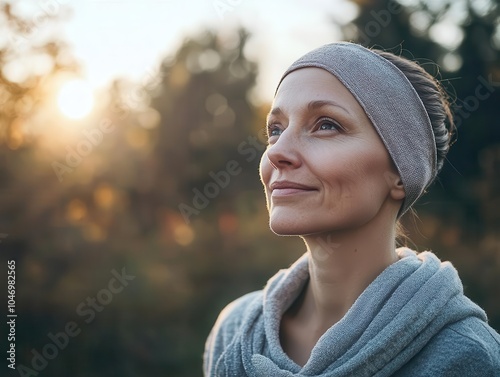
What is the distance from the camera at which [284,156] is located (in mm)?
2125

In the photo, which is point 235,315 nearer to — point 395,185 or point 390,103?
point 395,185

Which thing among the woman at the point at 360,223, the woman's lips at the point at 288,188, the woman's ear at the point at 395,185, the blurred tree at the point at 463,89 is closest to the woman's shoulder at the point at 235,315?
the woman at the point at 360,223

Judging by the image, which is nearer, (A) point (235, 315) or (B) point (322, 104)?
(B) point (322, 104)

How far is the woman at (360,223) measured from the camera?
6.51ft

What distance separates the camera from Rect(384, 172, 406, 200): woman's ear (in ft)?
7.19

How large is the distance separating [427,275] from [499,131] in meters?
9.59

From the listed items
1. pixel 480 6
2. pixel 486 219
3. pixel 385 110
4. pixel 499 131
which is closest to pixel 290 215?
pixel 385 110

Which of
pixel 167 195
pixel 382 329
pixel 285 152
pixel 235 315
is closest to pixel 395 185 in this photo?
pixel 285 152

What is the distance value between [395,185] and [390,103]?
0.30 metres

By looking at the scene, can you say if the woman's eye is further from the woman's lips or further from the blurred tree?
Result: the blurred tree

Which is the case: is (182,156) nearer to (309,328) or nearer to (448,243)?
(448,243)

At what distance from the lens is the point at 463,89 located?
10.6m

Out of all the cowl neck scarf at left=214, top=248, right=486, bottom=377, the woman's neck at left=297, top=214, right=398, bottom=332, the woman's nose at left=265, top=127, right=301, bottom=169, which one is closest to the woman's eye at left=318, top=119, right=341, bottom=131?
the woman's nose at left=265, top=127, right=301, bottom=169

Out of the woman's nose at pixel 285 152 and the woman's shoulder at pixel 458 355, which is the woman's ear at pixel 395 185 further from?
the woman's shoulder at pixel 458 355
